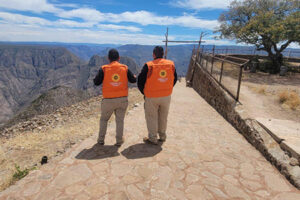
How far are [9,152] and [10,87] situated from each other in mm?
224964

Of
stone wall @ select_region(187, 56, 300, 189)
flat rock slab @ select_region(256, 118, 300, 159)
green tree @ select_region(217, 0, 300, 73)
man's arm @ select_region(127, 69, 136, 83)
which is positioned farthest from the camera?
green tree @ select_region(217, 0, 300, 73)

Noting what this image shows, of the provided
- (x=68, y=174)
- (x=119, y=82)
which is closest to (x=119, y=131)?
(x=119, y=82)

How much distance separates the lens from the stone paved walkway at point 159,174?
3057mm

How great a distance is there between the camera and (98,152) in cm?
437

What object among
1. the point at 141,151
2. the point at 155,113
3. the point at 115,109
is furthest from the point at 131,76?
the point at 141,151

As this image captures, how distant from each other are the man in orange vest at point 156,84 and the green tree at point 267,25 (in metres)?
14.7

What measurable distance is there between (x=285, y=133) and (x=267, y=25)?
15.7 metres

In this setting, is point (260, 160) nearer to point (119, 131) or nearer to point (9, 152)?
point (119, 131)

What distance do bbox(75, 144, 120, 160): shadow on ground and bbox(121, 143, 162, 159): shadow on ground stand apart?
0.23 meters

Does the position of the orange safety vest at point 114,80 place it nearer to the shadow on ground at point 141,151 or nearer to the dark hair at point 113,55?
the dark hair at point 113,55

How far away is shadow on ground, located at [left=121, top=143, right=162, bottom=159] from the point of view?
4.19 meters

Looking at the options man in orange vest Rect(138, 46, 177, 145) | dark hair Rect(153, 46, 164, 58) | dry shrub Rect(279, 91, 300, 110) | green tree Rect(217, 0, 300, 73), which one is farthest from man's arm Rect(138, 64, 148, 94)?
green tree Rect(217, 0, 300, 73)

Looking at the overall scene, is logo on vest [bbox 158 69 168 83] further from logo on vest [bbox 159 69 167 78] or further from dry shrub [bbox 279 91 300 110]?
dry shrub [bbox 279 91 300 110]

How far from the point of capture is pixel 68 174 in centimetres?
352
